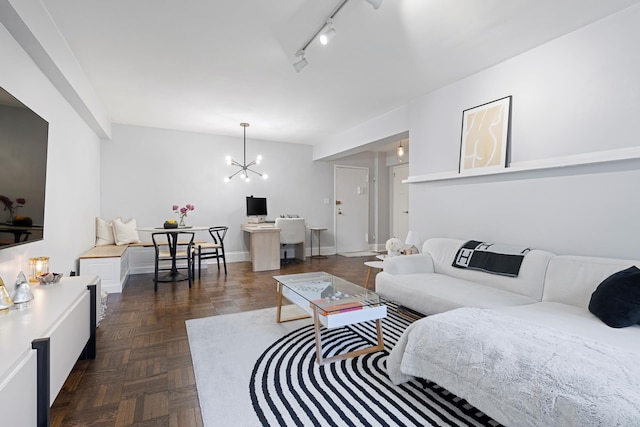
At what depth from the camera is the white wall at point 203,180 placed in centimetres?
521

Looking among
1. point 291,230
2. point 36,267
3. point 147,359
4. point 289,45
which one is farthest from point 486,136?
point 36,267

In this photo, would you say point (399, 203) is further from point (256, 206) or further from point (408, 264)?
point (408, 264)

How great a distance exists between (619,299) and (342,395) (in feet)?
5.45

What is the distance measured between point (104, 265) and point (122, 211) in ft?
A: 5.74

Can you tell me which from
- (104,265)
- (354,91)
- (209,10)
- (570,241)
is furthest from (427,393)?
(104,265)

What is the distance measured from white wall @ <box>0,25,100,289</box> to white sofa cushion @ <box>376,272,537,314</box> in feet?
9.46

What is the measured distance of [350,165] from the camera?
7.27 metres

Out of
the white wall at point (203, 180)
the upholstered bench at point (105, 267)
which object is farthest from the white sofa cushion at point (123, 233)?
the upholstered bench at point (105, 267)

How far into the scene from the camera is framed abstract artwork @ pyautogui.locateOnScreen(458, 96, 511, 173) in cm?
297

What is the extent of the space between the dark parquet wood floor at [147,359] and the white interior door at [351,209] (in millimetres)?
2858

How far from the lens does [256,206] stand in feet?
20.1

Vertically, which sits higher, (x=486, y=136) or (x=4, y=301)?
(x=486, y=136)

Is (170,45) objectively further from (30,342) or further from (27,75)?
(30,342)

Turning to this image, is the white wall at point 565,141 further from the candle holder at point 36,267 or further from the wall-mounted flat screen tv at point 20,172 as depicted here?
the candle holder at point 36,267
